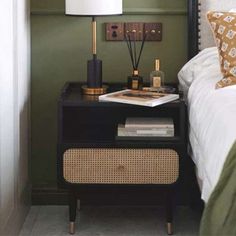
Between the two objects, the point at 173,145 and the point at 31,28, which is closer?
the point at 173,145

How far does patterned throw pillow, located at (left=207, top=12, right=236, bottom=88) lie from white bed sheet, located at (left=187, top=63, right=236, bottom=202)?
0.06m

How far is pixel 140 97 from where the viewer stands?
2602 millimetres

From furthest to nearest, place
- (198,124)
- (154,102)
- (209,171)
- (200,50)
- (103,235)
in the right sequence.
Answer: (200,50)
(103,235)
(154,102)
(198,124)
(209,171)

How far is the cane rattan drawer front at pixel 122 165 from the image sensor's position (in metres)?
2.56

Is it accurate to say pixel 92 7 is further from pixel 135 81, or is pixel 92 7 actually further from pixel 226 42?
pixel 226 42

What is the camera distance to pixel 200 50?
2887mm

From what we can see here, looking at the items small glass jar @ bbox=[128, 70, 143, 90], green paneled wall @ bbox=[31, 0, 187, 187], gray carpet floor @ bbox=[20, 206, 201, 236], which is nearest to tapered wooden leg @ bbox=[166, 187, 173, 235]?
gray carpet floor @ bbox=[20, 206, 201, 236]

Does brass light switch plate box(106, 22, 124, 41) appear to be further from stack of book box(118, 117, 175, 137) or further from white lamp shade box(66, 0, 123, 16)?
stack of book box(118, 117, 175, 137)

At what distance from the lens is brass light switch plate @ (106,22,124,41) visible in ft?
9.66

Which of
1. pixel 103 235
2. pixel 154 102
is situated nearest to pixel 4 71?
pixel 154 102

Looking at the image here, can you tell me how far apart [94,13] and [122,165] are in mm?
642

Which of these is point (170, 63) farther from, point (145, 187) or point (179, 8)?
point (145, 187)

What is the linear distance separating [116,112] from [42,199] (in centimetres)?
57

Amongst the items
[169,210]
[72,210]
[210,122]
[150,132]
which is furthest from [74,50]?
[210,122]
